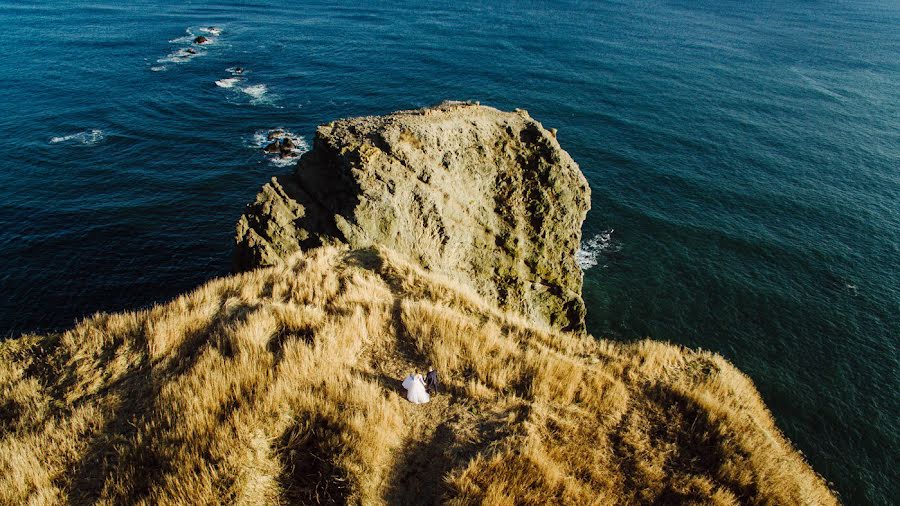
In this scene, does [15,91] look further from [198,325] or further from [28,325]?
[198,325]

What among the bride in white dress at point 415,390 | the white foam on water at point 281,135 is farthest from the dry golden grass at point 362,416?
the white foam on water at point 281,135

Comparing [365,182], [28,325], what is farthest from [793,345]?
[28,325]

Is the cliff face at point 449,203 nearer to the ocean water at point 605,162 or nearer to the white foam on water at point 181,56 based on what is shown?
the ocean water at point 605,162

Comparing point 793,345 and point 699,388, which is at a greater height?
point 699,388

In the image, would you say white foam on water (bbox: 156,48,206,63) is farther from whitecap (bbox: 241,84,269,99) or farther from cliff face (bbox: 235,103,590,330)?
cliff face (bbox: 235,103,590,330)

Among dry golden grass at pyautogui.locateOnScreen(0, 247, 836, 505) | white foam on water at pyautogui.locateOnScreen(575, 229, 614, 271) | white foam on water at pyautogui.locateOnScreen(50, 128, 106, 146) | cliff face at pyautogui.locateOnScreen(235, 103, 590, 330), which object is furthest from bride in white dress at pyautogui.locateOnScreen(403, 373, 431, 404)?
white foam on water at pyautogui.locateOnScreen(50, 128, 106, 146)
